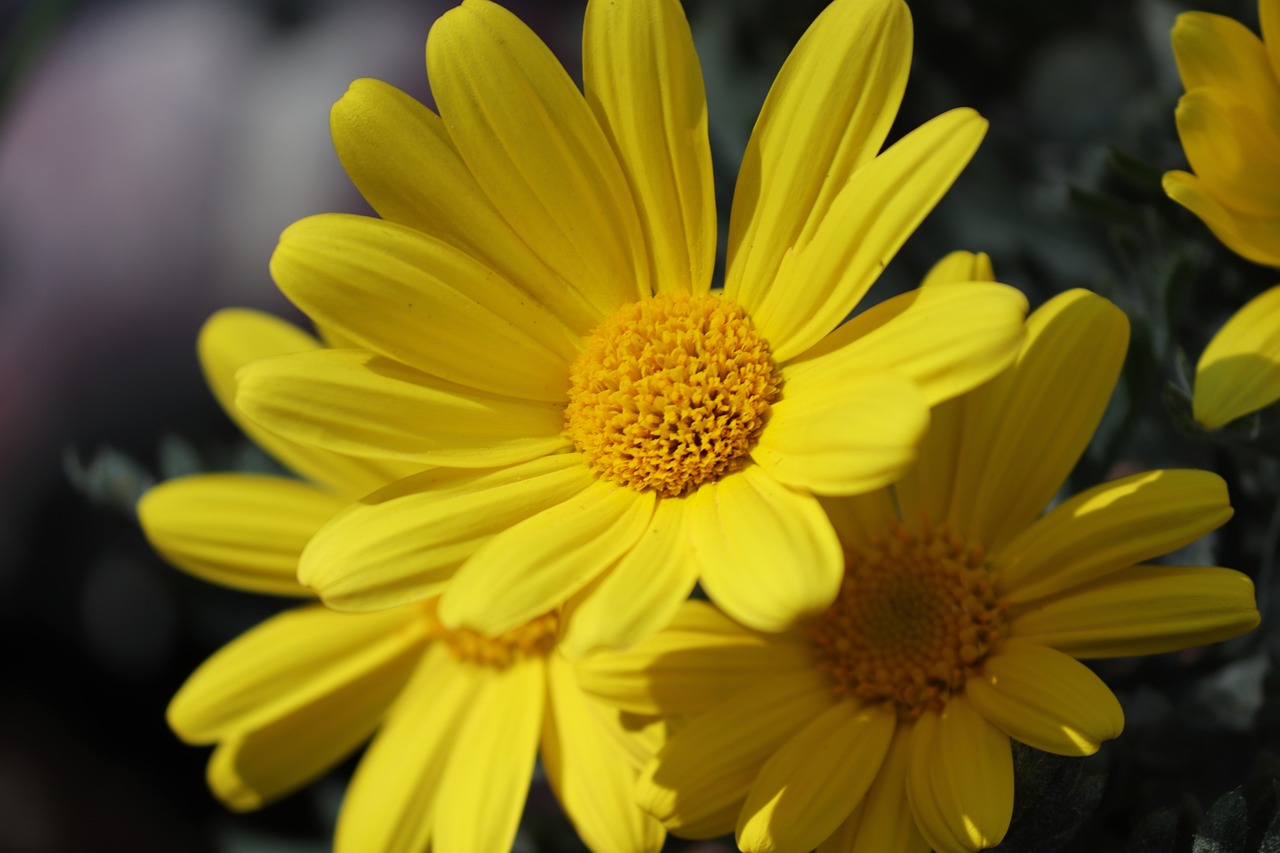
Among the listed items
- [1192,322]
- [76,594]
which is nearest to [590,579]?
[1192,322]

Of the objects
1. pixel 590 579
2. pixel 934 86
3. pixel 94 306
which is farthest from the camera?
pixel 94 306

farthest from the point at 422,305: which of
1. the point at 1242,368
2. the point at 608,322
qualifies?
the point at 1242,368

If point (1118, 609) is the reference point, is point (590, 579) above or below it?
above

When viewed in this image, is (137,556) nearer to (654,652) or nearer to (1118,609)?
(654,652)

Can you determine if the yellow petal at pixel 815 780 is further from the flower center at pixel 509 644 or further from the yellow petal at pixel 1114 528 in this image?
the flower center at pixel 509 644

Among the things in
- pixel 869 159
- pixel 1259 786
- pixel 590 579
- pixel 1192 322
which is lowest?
pixel 1259 786

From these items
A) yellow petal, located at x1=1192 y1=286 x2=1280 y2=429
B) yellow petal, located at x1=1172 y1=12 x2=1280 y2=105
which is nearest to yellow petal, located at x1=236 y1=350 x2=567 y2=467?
yellow petal, located at x1=1192 y1=286 x2=1280 y2=429

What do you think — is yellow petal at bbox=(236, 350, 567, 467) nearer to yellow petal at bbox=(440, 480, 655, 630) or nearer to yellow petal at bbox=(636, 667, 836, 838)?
yellow petal at bbox=(440, 480, 655, 630)

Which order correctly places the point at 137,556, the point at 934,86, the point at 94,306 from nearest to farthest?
the point at 934,86 → the point at 137,556 → the point at 94,306
